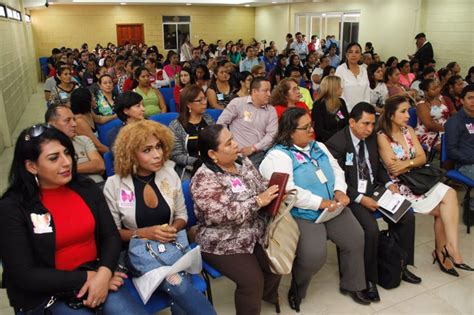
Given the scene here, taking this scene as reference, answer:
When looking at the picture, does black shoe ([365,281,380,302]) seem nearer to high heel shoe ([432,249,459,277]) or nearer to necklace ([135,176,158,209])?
high heel shoe ([432,249,459,277])

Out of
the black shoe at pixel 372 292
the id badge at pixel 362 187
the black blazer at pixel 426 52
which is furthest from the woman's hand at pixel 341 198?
the black blazer at pixel 426 52

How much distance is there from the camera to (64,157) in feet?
6.01

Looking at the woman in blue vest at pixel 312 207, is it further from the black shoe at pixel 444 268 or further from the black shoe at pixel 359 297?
the black shoe at pixel 444 268

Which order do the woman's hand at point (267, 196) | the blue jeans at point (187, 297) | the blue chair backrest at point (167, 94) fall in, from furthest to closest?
1. the blue chair backrest at point (167, 94)
2. the woman's hand at point (267, 196)
3. the blue jeans at point (187, 297)

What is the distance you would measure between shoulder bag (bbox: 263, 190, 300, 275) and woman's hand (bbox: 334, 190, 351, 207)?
41 cm

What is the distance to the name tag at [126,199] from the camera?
2.12m

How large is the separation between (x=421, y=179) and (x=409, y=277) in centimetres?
76

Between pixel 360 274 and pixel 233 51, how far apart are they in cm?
1300

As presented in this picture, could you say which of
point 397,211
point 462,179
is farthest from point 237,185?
point 462,179

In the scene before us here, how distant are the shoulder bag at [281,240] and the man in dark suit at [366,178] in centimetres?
64

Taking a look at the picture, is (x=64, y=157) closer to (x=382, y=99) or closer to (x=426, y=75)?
(x=382, y=99)

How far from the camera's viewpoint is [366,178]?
2986 mm

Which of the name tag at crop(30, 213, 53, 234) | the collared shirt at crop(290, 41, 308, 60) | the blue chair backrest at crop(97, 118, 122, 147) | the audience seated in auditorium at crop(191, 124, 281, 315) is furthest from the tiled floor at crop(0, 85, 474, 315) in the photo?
the collared shirt at crop(290, 41, 308, 60)

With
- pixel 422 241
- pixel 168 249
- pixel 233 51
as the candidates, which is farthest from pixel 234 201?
pixel 233 51
